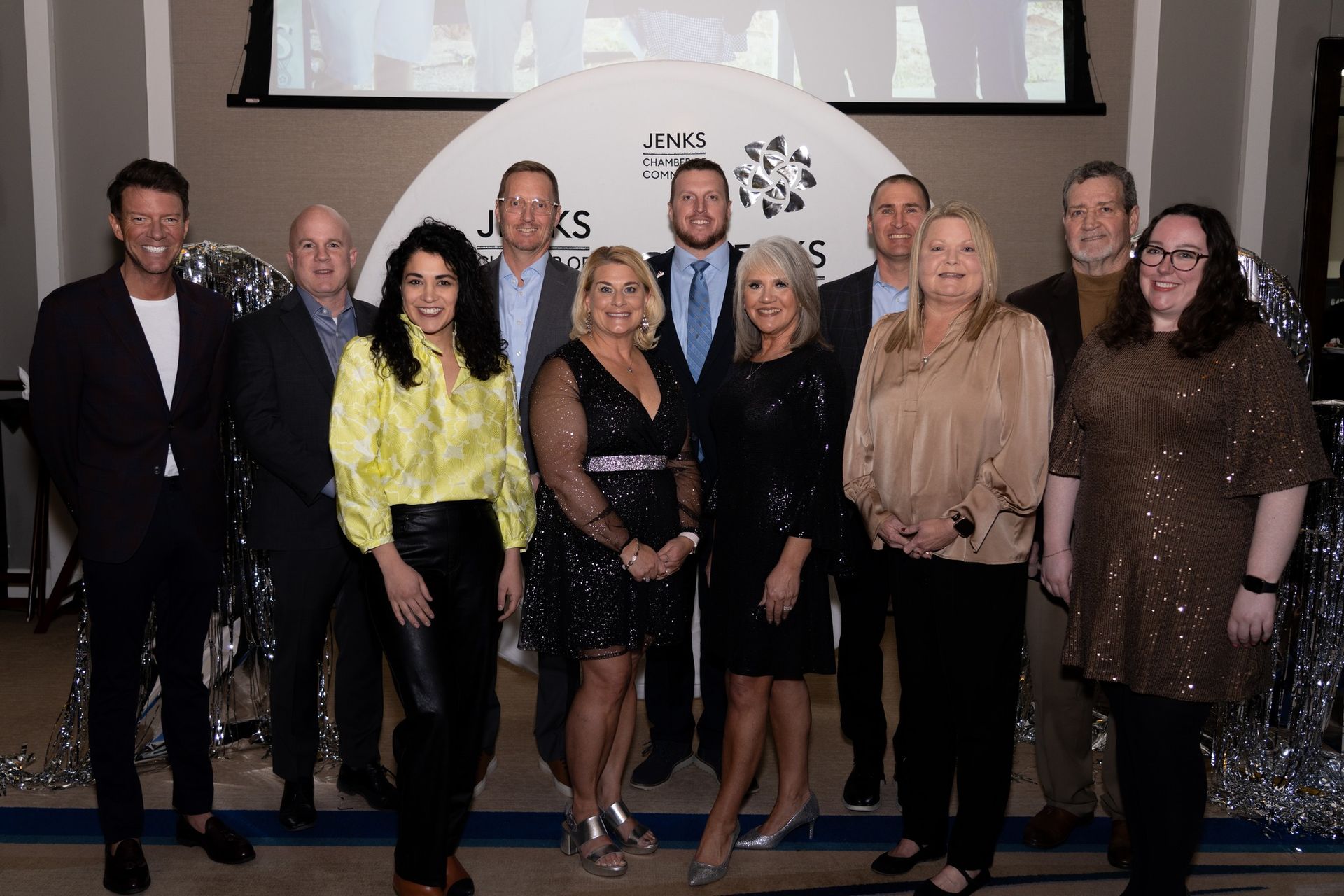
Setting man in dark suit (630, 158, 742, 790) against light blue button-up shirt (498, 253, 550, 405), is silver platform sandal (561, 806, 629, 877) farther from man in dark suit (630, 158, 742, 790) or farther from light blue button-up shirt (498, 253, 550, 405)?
light blue button-up shirt (498, 253, 550, 405)

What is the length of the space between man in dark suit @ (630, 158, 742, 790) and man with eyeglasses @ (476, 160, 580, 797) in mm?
242

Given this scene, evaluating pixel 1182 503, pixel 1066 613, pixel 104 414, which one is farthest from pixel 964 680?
pixel 104 414

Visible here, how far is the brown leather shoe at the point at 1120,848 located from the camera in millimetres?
2459

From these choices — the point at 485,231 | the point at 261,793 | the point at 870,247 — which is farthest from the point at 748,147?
the point at 261,793

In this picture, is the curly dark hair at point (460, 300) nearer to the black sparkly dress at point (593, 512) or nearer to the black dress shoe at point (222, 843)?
the black sparkly dress at point (593, 512)

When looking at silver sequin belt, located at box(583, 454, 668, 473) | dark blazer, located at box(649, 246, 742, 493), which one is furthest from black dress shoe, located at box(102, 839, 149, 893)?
dark blazer, located at box(649, 246, 742, 493)

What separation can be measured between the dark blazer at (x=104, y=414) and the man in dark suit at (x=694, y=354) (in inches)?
45.6

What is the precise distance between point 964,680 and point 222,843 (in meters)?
1.65

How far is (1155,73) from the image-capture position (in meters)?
4.67

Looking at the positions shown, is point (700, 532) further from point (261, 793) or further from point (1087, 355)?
point (261, 793)

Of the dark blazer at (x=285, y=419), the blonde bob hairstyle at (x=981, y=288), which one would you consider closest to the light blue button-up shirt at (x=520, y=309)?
the dark blazer at (x=285, y=419)

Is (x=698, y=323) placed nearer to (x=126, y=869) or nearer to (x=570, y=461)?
(x=570, y=461)

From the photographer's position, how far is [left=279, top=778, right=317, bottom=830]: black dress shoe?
264 centimetres

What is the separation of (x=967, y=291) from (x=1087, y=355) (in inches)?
10.4
